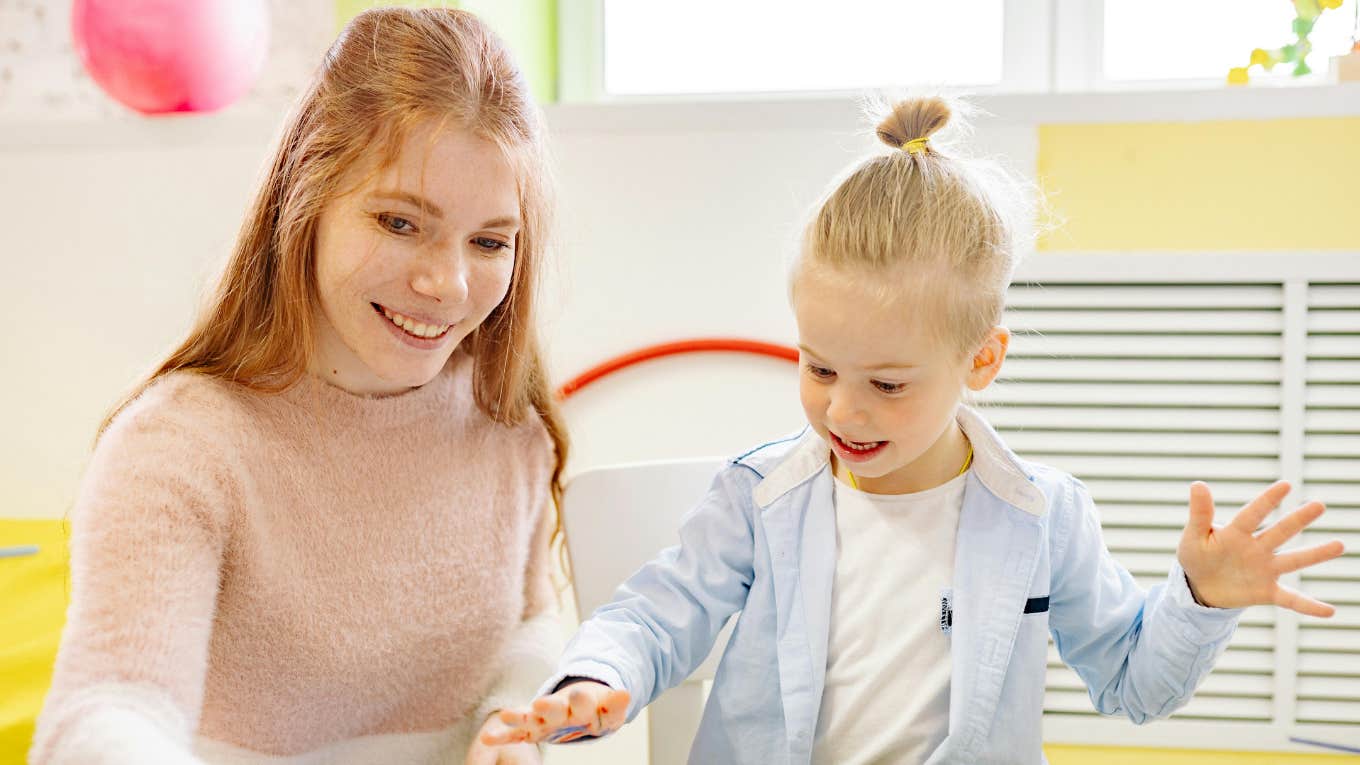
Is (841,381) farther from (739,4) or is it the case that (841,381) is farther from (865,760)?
(739,4)

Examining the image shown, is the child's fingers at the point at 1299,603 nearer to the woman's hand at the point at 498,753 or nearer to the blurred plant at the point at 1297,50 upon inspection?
the woman's hand at the point at 498,753

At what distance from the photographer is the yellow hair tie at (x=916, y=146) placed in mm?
981

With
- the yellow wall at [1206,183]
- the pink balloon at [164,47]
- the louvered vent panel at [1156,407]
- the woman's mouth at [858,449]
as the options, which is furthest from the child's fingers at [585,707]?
the pink balloon at [164,47]

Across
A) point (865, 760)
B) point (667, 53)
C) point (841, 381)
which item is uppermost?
point (667, 53)

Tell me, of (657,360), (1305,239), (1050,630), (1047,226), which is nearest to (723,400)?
(657,360)

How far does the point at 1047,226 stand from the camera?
1.60 meters

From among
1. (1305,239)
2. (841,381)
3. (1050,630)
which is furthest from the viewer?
(1305,239)

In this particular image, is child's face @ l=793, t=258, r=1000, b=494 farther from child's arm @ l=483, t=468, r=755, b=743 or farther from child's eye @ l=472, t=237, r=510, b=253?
child's eye @ l=472, t=237, r=510, b=253

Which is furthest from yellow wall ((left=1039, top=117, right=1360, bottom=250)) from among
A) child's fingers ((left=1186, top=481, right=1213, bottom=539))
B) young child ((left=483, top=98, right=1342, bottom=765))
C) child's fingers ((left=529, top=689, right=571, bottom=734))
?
child's fingers ((left=529, top=689, right=571, bottom=734))

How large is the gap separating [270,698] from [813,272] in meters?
0.56

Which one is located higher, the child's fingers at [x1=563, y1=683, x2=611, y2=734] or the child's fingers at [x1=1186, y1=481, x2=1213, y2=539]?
the child's fingers at [x1=1186, y1=481, x2=1213, y2=539]

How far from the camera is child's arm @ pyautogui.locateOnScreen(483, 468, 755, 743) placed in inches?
33.3

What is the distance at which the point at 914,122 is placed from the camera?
100 cm

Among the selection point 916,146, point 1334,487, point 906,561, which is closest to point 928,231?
point 916,146
